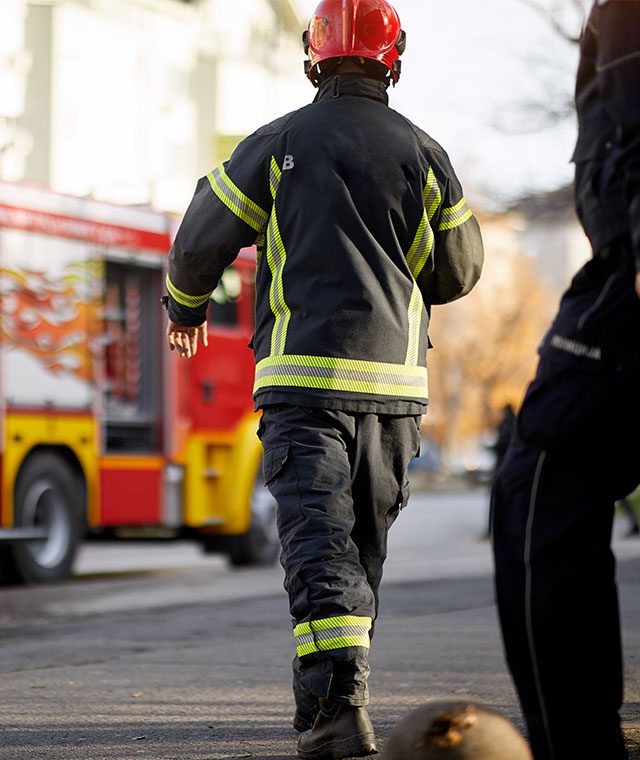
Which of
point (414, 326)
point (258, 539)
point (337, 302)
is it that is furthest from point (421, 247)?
point (258, 539)

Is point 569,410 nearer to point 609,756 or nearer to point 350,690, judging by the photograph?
point 609,756

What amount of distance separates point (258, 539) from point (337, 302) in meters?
9.97

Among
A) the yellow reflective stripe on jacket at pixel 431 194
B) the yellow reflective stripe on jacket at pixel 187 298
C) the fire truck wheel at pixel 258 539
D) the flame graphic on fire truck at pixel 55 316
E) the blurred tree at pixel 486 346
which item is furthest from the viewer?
the blurred tree at pixel 486 346

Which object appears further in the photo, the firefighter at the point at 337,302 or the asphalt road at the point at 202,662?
the asphalt road at the point at 202,662

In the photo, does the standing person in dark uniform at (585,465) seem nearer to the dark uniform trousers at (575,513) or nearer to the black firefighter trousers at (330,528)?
the dark uniform trousers at (575,513)

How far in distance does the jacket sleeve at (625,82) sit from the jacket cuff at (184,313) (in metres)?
1.69

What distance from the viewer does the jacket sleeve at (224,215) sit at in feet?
13.5

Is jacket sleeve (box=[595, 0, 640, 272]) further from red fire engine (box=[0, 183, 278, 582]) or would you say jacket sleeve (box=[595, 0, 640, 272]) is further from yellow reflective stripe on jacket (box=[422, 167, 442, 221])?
red fire engine (box=[0, 183, 278, 582])

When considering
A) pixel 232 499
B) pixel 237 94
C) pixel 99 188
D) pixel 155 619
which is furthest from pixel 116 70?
pixel 155 619

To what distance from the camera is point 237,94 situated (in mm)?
40875

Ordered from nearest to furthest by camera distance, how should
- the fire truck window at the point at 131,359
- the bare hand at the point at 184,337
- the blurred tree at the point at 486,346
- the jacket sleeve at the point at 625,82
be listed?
the jacket sleeve at the point at 625,82, the bare hand at the point at 184,337, the fire truck window at the point at 131,359, the blurred tree at the point at 486,346

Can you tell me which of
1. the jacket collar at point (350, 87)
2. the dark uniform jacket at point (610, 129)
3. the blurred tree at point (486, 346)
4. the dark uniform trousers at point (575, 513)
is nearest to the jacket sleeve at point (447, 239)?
the jacket collar at point (350, 87)

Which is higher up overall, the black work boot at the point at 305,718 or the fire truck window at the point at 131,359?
the fire truck window at the point at 131,359

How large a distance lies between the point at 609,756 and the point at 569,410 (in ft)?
2.08
